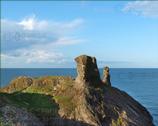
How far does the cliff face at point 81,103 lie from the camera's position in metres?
48.7

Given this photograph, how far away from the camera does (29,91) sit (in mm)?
58406

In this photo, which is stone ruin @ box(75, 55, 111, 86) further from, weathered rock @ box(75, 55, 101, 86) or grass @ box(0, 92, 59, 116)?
grass @ box(0, 92, 59, 116)

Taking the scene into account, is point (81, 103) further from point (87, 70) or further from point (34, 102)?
point (34, 102)

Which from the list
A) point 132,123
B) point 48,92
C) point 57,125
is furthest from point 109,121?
point 48,92

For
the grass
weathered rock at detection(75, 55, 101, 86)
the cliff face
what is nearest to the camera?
the cliff face

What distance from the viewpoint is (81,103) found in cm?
5053

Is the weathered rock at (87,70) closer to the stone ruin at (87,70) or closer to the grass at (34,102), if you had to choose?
the stone ruin at (87,70)

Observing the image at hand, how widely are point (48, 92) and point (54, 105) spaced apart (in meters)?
5.47

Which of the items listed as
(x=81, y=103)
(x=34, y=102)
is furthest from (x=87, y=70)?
(x=34, y=102)

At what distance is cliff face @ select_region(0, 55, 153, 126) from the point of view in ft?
160

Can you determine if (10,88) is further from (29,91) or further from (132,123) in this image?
(132,123)

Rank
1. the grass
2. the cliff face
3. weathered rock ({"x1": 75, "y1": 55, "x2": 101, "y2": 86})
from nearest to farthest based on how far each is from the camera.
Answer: the cliff face → the grass → weathered rock ({"x1": 75, "y1": 55, "x2": 101, "y2": 86})

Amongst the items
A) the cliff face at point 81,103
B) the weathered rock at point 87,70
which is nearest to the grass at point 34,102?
the cliff face at point 81,103

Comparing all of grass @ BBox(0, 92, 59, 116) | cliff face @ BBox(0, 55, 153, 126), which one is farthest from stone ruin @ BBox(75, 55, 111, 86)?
grass @ BBox(0, 92, 59, 116)
